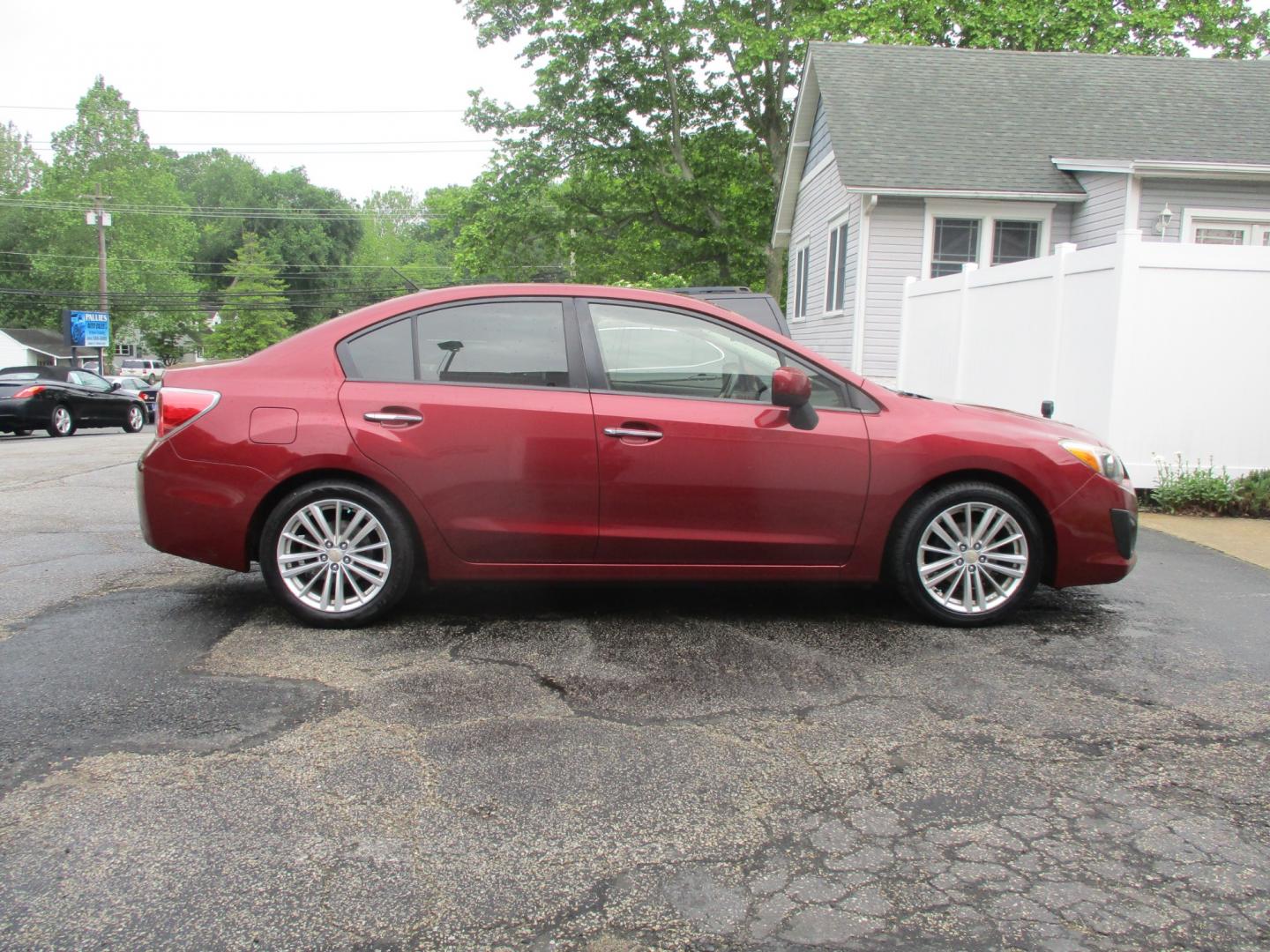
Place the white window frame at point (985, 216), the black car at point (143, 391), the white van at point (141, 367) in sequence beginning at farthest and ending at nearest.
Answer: the white van at point (141, 367), the black car at point (143, 391), the white window frame at point (985, 216)

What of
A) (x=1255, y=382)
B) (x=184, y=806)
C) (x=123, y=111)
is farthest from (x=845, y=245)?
(x=123, y=111)

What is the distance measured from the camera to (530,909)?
8.09 feet

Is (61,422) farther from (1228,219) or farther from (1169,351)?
(1228,219)

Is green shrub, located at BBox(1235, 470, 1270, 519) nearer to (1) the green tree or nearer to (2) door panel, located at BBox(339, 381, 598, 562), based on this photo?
(2) door panel, located at BBox(339, 381, 598, 562)

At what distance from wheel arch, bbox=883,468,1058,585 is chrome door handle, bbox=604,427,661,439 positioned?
1.23 m

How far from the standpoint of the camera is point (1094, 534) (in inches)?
194

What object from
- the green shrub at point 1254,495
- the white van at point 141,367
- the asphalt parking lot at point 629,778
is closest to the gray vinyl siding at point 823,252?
the green shrub at point 1254,495

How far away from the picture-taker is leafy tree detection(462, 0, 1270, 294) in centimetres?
2667

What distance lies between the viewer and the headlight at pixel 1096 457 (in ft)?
16.2

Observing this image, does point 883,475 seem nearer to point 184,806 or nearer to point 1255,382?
point 184,806

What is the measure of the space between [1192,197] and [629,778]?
1460 cm

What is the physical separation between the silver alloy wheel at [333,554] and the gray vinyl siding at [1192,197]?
13.4 m

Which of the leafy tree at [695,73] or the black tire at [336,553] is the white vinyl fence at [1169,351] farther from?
the leafy tree at [695,73]

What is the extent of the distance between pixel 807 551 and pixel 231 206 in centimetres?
9933
